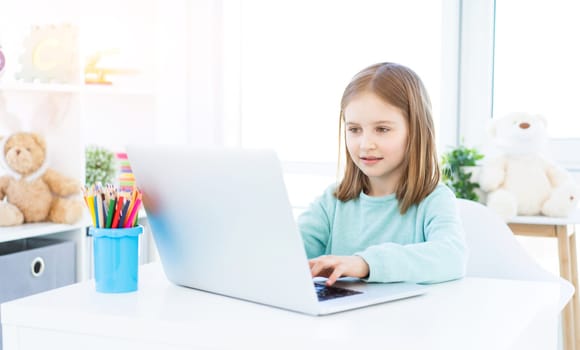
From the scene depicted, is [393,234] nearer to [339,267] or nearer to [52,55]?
[339,267]

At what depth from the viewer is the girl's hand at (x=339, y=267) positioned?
102 centimetres

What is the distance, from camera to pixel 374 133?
50.1 inches

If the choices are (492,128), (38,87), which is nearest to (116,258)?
(38,87)

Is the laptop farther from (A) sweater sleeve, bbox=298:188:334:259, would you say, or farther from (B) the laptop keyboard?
(A) sweater sleeve, bbox=298:188:334:259

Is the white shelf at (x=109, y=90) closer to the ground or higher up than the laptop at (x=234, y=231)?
higher up

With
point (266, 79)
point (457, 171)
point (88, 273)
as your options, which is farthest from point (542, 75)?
point (88, 273)

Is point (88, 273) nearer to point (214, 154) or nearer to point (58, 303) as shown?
point (58, 303)

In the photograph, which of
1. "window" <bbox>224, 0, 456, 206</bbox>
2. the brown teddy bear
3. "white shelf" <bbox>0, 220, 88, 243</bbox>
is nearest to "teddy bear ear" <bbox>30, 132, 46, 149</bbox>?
the brown teddy bear

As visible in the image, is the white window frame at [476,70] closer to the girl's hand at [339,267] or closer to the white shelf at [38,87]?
Result: the white shelf at [38,87]

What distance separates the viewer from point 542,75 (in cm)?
254

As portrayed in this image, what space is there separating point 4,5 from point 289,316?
188 centimetres

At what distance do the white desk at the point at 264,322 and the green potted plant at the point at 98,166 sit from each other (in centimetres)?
135

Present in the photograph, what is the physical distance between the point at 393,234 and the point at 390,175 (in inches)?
4.2

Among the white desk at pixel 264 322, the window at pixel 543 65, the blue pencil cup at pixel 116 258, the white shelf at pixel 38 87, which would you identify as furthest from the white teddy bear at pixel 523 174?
the blue pencil cup at pixel 116 258
